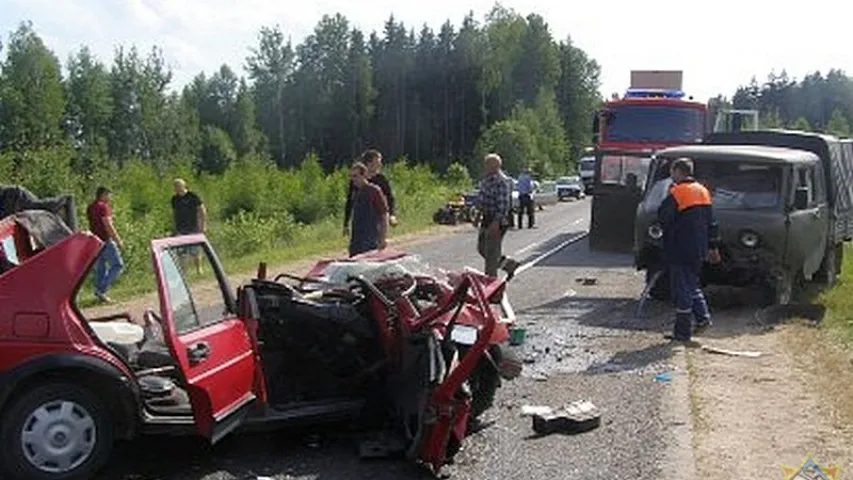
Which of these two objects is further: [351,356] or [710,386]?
[710,386]

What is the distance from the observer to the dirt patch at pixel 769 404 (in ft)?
20.9

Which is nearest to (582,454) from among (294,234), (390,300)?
(390,300)


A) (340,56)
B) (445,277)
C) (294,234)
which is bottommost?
(294,234)

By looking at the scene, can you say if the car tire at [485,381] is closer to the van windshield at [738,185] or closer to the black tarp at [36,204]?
the black tarp at [36,204]

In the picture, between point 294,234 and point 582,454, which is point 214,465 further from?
point 294,234

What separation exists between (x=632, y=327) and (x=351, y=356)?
5325 mm

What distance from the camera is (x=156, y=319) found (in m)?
6.28

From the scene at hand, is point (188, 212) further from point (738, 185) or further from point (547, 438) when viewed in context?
point (547, 438)

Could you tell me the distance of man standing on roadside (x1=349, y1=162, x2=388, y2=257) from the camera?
426 inches

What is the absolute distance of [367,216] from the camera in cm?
1084

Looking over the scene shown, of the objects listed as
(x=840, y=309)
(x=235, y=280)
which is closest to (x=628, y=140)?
(x=235, y=280)

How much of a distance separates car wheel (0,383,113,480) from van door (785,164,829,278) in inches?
339

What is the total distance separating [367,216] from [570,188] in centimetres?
4160

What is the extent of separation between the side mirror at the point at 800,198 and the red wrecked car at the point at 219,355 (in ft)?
20.4
